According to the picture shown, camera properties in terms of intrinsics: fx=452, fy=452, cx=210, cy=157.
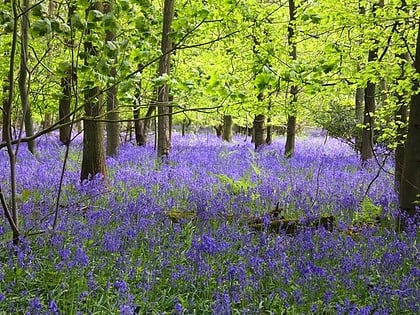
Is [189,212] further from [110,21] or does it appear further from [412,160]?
[110,21]

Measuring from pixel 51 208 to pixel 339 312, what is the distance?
381cm

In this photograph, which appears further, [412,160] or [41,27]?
[412,160]

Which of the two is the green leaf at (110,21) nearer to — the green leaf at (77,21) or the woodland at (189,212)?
the woodland at (189,212)

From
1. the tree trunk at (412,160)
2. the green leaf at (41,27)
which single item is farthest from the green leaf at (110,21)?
the tree trunk at (412,160)

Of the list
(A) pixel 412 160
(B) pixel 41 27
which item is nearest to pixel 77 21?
(B) pixel 41 27

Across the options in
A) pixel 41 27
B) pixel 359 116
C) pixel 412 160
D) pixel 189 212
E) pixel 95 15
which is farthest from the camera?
pixel 359 116

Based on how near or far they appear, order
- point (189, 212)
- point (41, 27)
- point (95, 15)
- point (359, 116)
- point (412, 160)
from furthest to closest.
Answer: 1. point (359, 116)
2. point (189, 212)
3. point (412, 160)
4. point (95, 15)
5. point (41, 27)

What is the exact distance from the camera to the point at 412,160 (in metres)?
5.47

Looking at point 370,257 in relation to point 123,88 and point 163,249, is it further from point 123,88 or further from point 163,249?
point 123,88

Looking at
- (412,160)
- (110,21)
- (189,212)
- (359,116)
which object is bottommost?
(189,212)

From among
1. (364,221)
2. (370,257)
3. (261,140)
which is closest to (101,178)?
(364,221)

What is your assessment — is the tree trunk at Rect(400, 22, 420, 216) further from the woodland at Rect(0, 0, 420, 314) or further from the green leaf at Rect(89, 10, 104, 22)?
the green leaf at Rect(89, 10, 104, 22)

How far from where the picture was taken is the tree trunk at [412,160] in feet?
17.6

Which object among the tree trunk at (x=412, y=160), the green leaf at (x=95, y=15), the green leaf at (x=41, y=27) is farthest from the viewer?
the tree trunk at (x=412, y=160)
